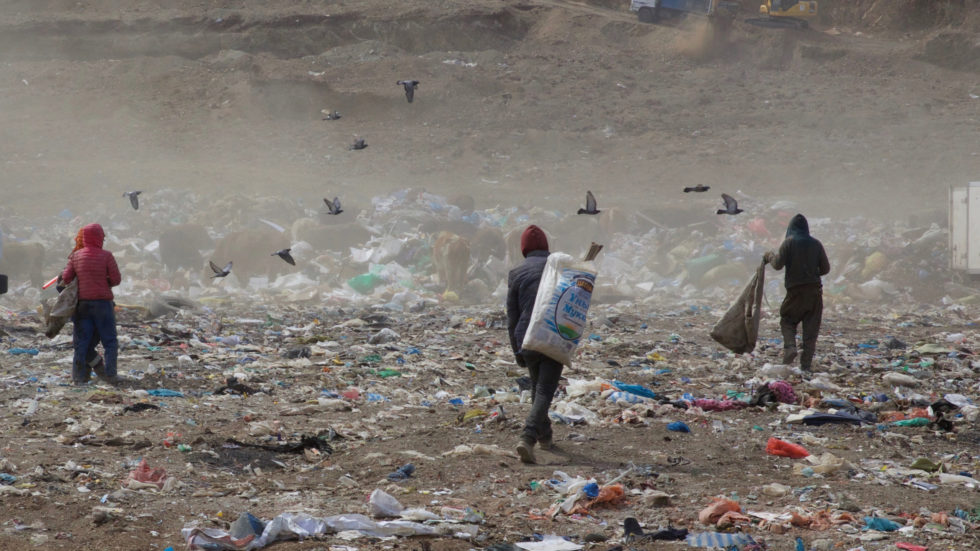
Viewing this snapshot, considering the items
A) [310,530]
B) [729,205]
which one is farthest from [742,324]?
[310,530]

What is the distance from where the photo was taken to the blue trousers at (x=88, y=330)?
678 cm

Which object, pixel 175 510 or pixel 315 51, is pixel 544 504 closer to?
pixel 175 510

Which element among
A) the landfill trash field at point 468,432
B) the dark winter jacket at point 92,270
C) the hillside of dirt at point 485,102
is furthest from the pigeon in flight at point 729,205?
the hillside of dirt at point 485,102

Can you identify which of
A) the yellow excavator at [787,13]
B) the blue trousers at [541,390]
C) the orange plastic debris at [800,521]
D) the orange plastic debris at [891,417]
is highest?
the yellow excavator at [787,13]

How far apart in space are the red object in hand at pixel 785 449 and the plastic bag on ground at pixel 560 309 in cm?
122

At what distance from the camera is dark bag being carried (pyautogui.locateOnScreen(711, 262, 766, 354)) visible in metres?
7.28

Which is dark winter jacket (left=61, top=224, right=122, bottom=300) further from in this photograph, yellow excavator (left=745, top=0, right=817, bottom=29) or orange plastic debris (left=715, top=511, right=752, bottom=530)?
yellow excavator (left=745, top=0, right=817, bottom=29)

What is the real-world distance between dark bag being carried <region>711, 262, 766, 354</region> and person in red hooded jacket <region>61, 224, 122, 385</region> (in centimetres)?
439

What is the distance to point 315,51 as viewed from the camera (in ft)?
86.7

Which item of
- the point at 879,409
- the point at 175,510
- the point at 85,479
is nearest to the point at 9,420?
the point at 85,479

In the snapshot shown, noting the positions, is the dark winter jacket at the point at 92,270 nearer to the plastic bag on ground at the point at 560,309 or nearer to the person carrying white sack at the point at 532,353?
the person carrying white sack at the point at 532,353

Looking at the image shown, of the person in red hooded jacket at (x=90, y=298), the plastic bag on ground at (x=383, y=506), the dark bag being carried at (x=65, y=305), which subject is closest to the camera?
the plastic bag on ground at (x=383, y=506)

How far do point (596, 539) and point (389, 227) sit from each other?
1222cm

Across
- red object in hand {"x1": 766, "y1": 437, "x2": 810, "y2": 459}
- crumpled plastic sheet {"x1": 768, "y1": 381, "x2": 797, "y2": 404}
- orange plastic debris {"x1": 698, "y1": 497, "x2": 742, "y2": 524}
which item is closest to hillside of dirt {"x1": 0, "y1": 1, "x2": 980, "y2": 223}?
crumpled plastic sheet {"x1": 768, "y1": 381, "x2": 797, "y2": 404}
